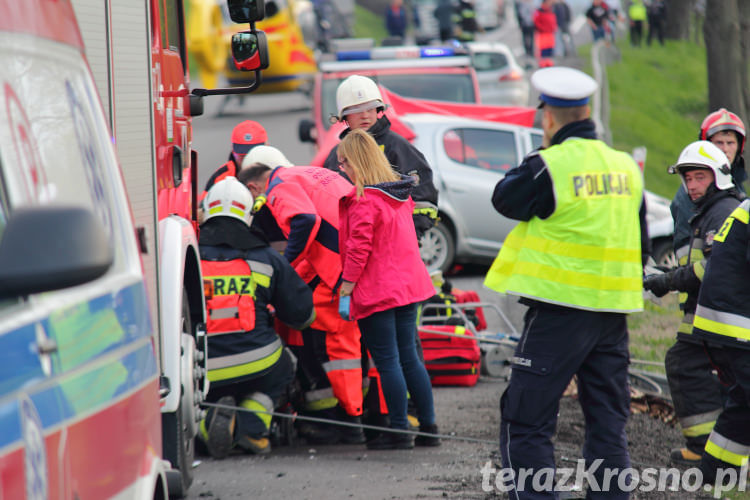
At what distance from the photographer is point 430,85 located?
50.3 feet

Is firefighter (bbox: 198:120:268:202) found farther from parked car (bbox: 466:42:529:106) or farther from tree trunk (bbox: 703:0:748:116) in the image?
parked car (bbox: 466:42:529:106)

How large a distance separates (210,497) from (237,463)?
0.82 m

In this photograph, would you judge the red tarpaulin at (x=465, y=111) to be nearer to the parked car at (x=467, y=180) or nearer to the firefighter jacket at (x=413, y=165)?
the parked car at (x=467, y=180)

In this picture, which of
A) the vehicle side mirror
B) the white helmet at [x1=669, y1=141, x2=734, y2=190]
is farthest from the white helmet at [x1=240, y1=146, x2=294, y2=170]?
the vehicle side mirror

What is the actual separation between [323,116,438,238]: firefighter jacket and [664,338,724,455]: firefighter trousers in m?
1.76

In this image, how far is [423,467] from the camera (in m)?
6.09

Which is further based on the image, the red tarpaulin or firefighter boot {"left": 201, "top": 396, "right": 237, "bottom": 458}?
the red tarpaulin

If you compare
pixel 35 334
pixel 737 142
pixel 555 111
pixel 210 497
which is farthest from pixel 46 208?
pixel 737 142

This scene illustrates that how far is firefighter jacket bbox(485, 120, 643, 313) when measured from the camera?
466cm

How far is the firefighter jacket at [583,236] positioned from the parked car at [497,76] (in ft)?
50.1

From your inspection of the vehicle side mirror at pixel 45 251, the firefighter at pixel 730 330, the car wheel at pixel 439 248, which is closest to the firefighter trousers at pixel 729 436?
the firefighter at pixel 730 330

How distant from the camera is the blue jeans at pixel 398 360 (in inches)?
251

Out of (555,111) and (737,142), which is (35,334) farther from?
(737,142)

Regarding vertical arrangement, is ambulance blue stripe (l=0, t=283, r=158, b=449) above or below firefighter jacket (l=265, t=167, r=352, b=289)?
above
